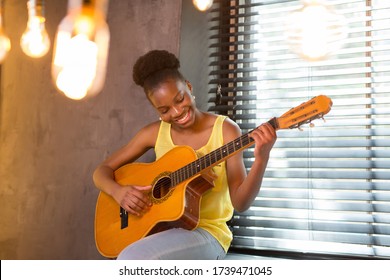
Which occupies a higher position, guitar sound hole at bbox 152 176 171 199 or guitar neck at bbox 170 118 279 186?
guitar neck at bbox 170 118 279 186

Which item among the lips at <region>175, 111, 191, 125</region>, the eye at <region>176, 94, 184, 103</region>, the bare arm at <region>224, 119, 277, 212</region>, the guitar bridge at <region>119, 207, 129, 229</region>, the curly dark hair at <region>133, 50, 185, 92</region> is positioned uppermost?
the curly dark hair at <region>133, 50, 185, 92</region>

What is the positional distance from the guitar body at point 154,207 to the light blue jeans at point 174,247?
38mm

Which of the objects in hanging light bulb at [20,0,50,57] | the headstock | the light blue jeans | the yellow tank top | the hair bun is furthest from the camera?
hanging light bulb at [20,0,50,57]

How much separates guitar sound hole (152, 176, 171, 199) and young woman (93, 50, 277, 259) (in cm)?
3

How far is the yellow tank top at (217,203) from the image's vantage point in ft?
A: 5.28

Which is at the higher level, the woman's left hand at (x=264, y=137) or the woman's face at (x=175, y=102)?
the woman's face at (x=175, y=102)

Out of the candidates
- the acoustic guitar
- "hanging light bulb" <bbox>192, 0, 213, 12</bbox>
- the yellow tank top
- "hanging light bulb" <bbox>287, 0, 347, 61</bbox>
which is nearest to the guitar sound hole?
the acoustic guitar

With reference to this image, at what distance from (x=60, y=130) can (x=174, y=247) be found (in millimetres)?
1095

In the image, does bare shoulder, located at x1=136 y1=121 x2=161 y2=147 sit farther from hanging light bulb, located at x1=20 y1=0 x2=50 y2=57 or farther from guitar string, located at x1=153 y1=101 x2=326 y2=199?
hanging light bulb, located at x1=20 y1=0 x2=50 y2=57

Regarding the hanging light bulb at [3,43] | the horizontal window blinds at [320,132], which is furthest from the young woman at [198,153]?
the hanging light bulb at [3,43]

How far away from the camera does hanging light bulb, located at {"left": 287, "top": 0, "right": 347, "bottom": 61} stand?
1.90 metres

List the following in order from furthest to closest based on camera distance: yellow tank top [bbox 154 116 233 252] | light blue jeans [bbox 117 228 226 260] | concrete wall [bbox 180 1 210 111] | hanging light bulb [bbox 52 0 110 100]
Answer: hanging light bulb [bbox 52 0 110 100]
concrete wall [bbox 180 1 210 111]
yellow tank top [bbox 154 116 233 252]
light blue jeans [bbox 117 228 226 260]

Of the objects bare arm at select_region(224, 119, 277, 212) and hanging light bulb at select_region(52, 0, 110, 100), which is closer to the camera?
bare arm at select_region(224, 119, 277, 212)

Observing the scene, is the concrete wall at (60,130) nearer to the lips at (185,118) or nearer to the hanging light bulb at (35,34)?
the hanging light bulb at (35,34)
